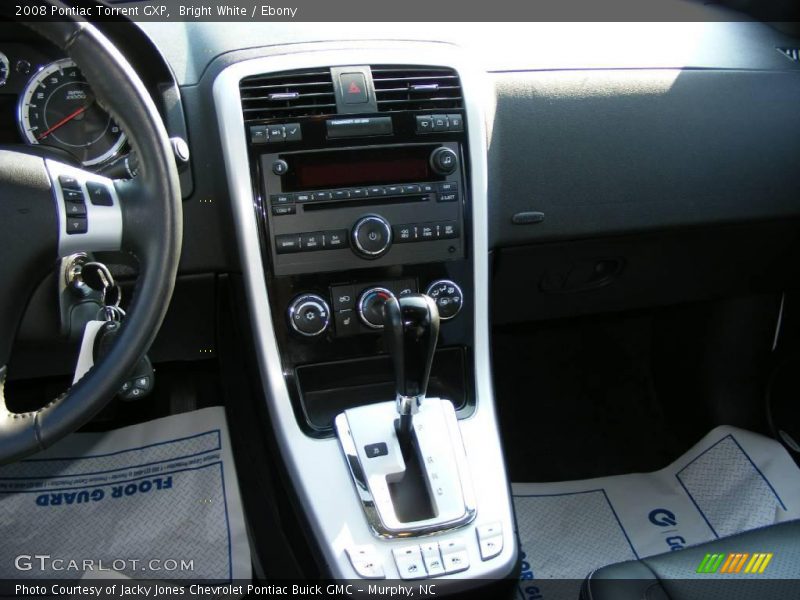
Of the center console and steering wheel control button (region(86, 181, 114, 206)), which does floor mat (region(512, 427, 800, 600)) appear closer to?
the center console

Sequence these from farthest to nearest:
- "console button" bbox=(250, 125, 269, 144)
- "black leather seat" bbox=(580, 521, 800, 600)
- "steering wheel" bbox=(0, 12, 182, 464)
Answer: "console button" bbox=(250, 125, 269, 144), "black leather seat" bbox=(580, 521, 800, 600), "steering wheel" bbox=(0, 12, 182, 464)

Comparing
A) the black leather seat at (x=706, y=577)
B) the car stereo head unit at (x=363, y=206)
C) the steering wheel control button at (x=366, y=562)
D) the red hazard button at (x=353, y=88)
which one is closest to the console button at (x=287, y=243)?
the car stereo head unit at (x=363, y=206)

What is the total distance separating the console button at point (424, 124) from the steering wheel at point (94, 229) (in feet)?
1.59

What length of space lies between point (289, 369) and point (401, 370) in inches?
9.6

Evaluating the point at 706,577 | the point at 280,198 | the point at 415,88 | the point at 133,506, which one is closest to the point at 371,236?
the point at 280,198

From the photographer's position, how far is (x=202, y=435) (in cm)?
181

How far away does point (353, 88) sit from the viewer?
1304mm

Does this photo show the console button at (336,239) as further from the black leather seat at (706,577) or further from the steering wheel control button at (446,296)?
the black leather seat at (706,577)

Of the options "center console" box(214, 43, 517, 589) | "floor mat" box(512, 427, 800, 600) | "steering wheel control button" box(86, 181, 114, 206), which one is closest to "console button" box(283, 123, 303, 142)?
"center console" box(214, 43, 517, 589)

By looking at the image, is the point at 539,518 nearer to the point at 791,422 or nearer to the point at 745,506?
the point at 745,506

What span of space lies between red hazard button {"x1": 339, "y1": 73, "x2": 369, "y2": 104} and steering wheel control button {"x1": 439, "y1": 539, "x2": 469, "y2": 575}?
0.68 m

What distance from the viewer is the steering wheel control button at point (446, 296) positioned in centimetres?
136

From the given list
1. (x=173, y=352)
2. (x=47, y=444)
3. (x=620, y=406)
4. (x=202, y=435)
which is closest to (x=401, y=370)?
(x=47, y=444)

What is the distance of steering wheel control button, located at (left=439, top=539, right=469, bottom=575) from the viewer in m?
1.14
